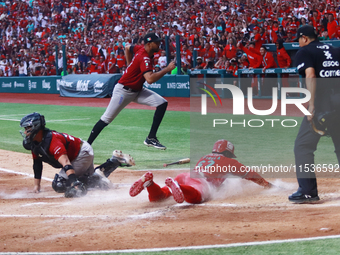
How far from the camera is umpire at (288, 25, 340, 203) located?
4938mm

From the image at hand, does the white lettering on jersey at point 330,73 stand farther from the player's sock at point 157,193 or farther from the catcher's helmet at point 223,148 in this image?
the player's sock at point 157,193

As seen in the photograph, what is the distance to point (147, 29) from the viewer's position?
992 inches

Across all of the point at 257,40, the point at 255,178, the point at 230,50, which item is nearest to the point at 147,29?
the point at 230,50

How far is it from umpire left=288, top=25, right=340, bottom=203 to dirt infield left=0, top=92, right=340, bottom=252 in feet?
1.15

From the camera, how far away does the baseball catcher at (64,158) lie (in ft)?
19.0

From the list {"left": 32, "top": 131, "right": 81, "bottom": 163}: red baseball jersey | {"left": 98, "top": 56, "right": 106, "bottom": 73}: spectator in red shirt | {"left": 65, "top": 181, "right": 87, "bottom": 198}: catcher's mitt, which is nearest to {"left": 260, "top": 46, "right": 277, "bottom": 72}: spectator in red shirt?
{"left": 98, "top": 56, "right": 106, "bottom": 73}: spectator in red shirt

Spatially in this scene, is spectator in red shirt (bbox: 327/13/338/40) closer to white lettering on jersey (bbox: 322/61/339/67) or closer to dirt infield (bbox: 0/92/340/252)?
dirt infield (bbox: 0/92/340/252)

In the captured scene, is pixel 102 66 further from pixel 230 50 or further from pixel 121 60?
pixel 230 50

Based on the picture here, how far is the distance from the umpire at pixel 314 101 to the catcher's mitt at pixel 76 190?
260 cm

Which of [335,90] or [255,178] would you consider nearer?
[335,90]

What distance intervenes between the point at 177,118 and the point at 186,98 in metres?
5.75

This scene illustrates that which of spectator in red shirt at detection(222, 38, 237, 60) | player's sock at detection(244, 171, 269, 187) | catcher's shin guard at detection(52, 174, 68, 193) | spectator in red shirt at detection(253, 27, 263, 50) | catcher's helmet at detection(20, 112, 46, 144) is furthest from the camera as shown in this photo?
spectator in red shirt at detection(222, 38, 237, 60)

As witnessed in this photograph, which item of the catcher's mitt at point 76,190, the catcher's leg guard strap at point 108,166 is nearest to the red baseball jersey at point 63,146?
the catcher's mitt at point 76,190

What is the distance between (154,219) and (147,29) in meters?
21.5
